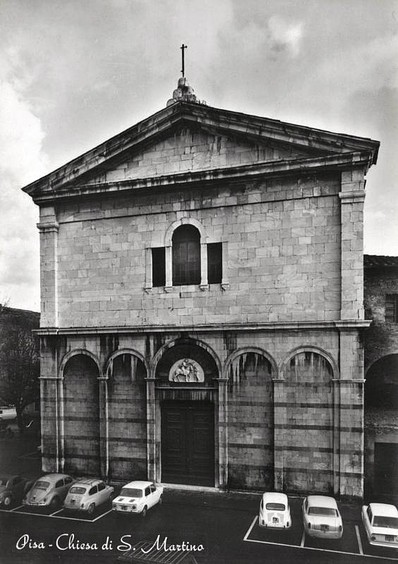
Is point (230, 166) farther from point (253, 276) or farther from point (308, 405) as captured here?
point (308, 405)

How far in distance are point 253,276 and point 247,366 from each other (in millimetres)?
3714

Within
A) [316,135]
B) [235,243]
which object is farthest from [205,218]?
[316,135]

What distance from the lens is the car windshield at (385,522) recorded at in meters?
14.7

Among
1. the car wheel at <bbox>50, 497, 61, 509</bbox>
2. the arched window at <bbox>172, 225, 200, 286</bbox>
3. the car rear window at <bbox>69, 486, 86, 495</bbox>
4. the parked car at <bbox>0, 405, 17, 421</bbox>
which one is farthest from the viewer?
the parked car at <bbox>0, 405, 17, 421</bbox>

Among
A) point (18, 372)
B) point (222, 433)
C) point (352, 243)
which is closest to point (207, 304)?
point (222, 433)

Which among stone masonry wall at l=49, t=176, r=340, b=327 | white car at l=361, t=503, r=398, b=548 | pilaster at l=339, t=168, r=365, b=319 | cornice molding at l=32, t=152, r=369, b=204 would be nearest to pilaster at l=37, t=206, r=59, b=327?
stone masonry wall at l=49, t=176, r=340, b=327

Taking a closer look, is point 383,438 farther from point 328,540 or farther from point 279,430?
point 328,540

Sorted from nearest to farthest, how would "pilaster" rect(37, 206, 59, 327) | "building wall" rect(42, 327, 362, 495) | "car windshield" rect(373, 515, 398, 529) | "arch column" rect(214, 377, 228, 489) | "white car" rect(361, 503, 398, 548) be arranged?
→ 1. "white car" rect(361, 503, 398, 548)
2. "car windshield" rect(373, 515, 398, 529)
3. "building wall" rect(42, 327, 362, 495)
4. "arch column" rect(214, 377, 228, 489)
5. "pilaster" rect(37, 206, 59, 327)

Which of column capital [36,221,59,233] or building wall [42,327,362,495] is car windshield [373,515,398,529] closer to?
building wall [42,327,362,495]

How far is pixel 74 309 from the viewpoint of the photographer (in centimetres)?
2239

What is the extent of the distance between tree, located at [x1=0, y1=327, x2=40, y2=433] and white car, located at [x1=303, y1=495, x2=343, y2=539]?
2521 centimetres

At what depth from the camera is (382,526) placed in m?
14.7

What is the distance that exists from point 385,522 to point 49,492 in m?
12.0

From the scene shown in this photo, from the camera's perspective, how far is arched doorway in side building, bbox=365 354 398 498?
62.6ft
